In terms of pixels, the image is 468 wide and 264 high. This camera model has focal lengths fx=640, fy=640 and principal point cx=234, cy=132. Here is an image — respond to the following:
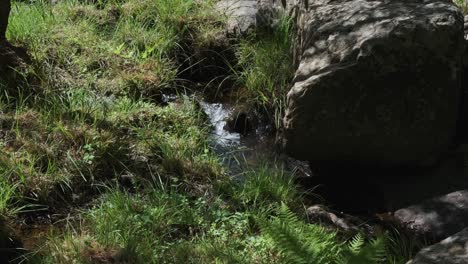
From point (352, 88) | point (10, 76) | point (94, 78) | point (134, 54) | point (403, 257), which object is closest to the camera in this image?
point (403, 257)

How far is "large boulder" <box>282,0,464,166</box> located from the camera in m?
5.02

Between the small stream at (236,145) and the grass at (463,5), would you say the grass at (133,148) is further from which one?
the grass at (463,5)

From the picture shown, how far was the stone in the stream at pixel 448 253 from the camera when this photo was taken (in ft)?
11.2

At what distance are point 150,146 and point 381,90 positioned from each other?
200 cm

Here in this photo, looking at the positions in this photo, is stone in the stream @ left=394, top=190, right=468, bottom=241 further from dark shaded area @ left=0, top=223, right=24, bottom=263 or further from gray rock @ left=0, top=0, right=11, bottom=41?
gray rock @ left=0, top=0, right=11, bottom=41

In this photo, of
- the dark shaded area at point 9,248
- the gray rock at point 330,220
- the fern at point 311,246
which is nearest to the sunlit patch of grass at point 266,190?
the gray rock at point 330,220

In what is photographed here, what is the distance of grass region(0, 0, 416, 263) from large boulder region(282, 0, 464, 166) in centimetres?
53

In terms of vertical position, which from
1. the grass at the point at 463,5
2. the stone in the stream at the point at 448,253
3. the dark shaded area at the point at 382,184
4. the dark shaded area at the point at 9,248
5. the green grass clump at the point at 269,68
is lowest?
the dark shaded area at the point at 382,184

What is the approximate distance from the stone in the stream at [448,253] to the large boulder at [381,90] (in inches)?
64.4

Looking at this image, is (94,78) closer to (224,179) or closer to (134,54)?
(134,54)

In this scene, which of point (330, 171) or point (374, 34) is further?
point (330, 171)

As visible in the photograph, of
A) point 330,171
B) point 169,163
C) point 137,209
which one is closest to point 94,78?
point 169,163

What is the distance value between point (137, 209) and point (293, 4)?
11.0 ft

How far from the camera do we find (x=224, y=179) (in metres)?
5.27
